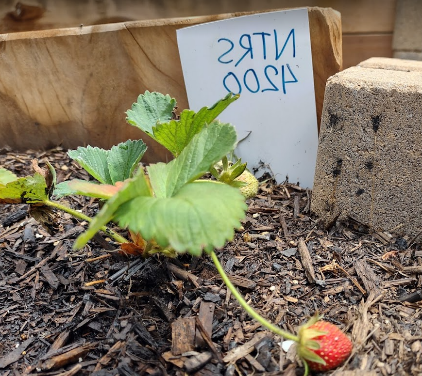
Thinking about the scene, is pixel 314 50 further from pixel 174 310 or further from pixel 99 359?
pixel 99 359

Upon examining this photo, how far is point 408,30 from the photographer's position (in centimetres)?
133

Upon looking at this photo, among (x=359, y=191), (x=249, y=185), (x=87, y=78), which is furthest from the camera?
(x=87, y=78)

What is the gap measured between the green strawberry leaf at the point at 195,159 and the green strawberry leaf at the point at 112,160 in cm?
15

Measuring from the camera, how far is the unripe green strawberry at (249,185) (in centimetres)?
110

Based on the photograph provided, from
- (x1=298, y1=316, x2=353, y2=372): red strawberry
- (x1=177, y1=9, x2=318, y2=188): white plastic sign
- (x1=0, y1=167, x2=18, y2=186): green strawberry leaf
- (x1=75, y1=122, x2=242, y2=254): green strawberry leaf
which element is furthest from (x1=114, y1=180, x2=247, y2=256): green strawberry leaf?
(x1=177, y1=9, x2=318, y2=188): white plastic sign

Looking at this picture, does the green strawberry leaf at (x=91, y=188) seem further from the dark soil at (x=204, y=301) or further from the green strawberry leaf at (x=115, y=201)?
the dark soil at (x=204, y=301)

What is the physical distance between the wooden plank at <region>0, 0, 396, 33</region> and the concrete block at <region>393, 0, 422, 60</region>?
0.02m

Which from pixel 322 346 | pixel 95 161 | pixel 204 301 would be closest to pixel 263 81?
pixel 95 161

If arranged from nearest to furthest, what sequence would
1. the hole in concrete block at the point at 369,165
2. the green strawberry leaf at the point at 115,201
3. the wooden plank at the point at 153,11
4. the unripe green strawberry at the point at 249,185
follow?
the green strawberry leaf at the point at 115,201 → the hole in concrete block at the point at 369,165 → the unripe green strawberry at the point at 249,185 → the wooden plank at the point at 153,11

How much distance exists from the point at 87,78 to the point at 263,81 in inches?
19.1

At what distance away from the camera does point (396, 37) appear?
4.42 ft

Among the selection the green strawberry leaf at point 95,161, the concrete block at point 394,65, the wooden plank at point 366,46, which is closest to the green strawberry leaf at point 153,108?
the green strawberry leaf at point 95,161

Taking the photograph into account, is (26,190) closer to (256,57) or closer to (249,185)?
(249,185)

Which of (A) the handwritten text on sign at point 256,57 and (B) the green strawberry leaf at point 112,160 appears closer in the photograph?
(B) the green strawberry leaf at point 112,160
